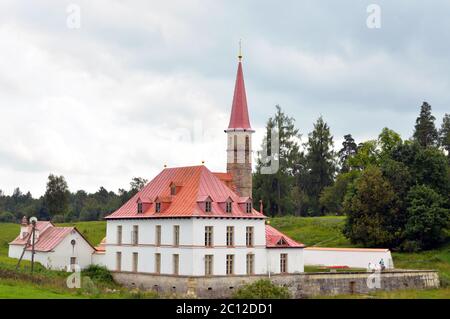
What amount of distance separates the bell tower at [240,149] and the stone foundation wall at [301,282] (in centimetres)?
1150

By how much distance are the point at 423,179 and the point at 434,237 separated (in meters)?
7.13

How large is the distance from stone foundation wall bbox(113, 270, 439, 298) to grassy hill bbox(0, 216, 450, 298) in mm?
1357

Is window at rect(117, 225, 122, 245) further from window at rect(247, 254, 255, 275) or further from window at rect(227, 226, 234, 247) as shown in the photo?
window at rect(247, 254, 255, 275)

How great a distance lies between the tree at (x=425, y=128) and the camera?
129875mm

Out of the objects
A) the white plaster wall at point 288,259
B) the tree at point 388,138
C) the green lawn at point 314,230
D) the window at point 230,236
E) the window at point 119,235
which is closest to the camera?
the window at point 230,236

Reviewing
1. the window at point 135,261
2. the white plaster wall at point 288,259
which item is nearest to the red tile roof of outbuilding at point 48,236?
the window at point 135,261

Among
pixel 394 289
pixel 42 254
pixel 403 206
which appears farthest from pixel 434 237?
pixel 42 254

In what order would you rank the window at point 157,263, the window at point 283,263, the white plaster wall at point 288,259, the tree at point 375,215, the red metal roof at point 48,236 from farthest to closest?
the tree at point 375,215 < the red metal roof at point 48,236 < the window at point 283,263 < the white plaster wall at point 288,259 < the window at point 157,263

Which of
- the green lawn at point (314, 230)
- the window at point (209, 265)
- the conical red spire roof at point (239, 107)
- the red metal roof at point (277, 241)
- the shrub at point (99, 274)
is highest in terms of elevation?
the conical red spire roof at point (239, 107)

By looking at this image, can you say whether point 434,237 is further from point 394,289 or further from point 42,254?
point 42,254

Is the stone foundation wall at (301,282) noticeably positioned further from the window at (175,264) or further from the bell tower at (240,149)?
the bell tower at (240,149)

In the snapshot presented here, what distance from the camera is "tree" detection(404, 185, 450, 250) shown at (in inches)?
3140

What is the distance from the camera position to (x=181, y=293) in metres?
Result: 60.2

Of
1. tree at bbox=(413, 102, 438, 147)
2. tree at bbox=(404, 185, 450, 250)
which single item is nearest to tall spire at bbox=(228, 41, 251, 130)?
tree at bbox=(404, 185, 450, 250)
